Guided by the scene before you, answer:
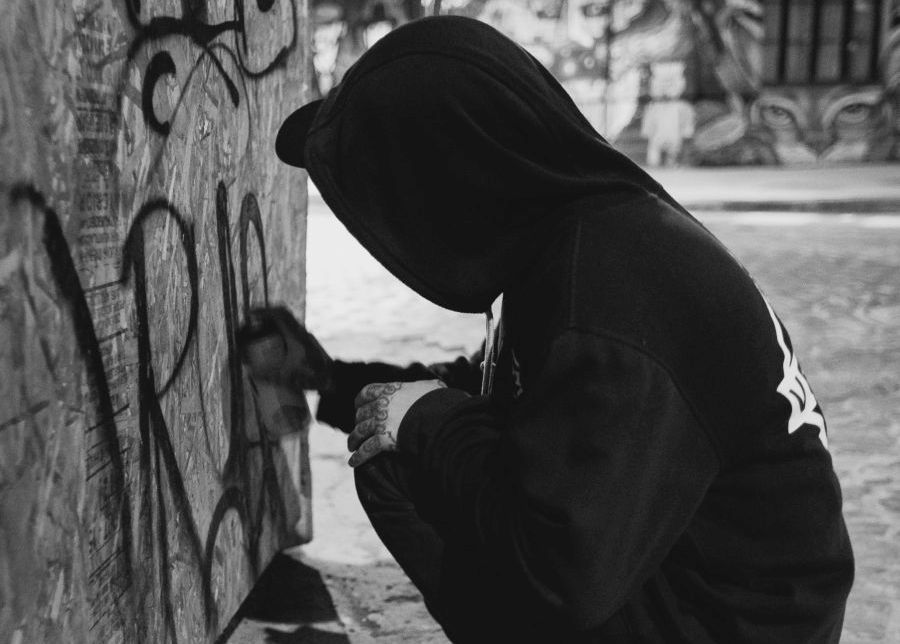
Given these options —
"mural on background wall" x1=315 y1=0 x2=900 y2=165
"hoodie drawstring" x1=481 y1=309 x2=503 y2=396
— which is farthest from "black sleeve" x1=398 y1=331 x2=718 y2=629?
"mural on background wall" x1=315 y1=0 x2=900 y2=165

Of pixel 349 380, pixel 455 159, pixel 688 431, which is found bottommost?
pixel 349 380

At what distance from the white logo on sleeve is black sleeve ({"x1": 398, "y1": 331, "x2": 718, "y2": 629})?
14 cm

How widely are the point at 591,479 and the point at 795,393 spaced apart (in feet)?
1.12

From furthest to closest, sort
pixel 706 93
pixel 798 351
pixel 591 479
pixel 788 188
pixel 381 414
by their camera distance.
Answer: pixel 706 93, pixel 788 188, pixel 798 351, pixel 381 414, pixel 591 479

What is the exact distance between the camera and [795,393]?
47.4 inches

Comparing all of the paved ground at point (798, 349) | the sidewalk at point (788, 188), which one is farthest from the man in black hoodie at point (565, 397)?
the sidewalk at point (788, 188)

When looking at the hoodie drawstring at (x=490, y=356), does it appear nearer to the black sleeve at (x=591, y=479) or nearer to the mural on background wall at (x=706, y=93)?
the black sleeve at (x=591, y=479)

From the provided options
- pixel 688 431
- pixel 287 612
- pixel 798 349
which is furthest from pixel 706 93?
pixel 688 431

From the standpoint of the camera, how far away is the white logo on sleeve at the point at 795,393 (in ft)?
3.89

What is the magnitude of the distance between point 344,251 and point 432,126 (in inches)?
274

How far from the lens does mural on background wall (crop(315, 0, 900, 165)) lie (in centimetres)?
1675

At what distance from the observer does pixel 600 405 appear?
1036mm

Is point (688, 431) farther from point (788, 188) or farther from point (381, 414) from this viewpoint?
point (788, 188)

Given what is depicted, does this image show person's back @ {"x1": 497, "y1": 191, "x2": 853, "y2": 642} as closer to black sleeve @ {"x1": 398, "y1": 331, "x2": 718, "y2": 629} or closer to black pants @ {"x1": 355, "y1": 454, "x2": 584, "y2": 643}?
black sleeve @ {"x1": 398, "y1": 331, "x2": 718, "y2": 629}
